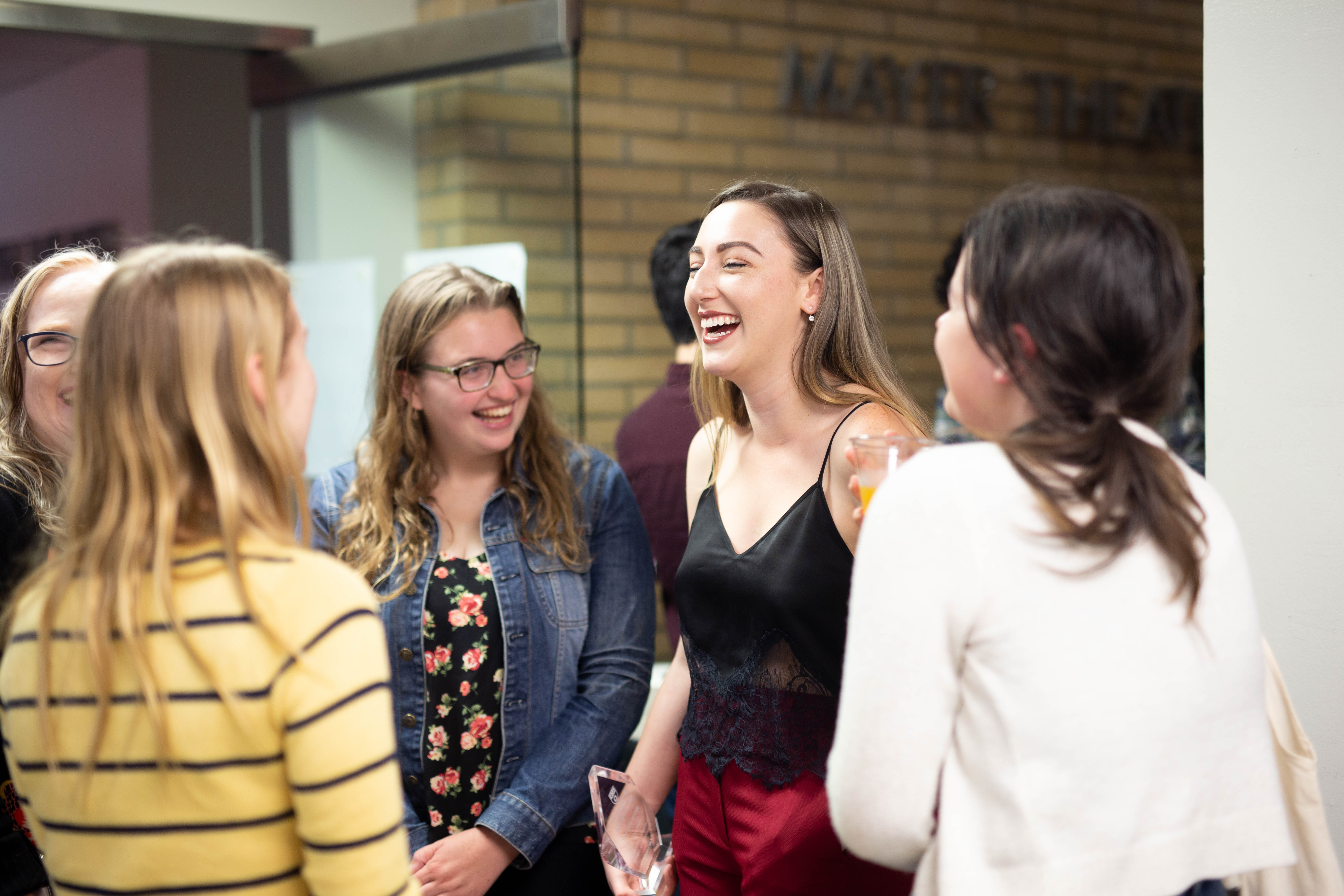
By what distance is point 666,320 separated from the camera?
2.80 meters

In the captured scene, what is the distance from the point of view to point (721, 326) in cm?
176

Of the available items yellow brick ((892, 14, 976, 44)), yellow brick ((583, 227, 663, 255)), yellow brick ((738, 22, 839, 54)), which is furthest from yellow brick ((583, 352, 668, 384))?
yellow brick ((892, 14, 976, 44))

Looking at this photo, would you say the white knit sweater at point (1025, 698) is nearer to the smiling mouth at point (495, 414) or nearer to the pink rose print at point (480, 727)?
the pink rose print at point (480, 727)

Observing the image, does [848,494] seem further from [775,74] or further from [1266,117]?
[775,74]

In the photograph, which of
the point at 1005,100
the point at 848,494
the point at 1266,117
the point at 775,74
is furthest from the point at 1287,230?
the point at 1005,100

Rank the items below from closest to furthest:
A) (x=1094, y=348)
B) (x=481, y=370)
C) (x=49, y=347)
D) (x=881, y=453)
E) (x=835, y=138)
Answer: (x=1094, y=348) < (x=881, y=453) < (x=49, y=347) < (x=481, y=370) < (x=835, y=138)

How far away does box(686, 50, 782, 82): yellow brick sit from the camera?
4.14 meters

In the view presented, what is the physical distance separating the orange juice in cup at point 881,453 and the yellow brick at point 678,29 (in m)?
3.13

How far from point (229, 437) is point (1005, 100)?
4.46 metres

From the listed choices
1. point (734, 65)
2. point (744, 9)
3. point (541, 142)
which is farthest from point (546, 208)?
point (744, 9)

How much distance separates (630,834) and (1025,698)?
0.86 metres

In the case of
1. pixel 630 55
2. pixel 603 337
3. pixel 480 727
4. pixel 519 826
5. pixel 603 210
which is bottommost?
pixel 519 826

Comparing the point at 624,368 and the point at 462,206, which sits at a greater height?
the point at 462,206

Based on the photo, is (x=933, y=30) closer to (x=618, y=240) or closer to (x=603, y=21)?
(x=603, y=21)
